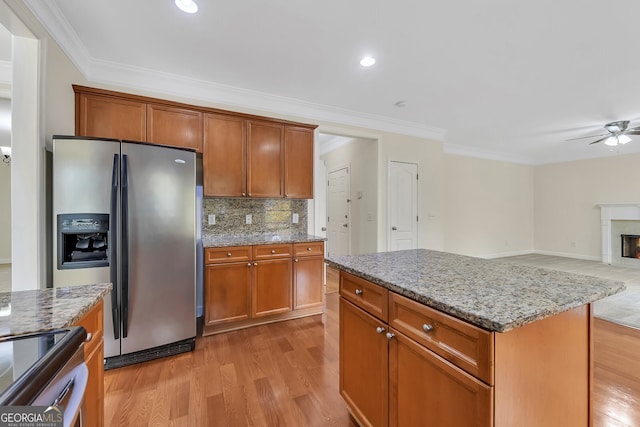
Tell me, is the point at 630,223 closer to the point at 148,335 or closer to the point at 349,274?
the point at 349,274

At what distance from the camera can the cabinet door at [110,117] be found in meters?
2.35

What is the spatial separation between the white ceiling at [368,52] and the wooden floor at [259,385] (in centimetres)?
263

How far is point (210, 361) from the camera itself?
220cm

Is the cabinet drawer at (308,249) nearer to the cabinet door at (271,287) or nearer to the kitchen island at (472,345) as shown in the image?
the cabinet door at (271,287)

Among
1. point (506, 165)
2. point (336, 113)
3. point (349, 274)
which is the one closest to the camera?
point (349, 274)

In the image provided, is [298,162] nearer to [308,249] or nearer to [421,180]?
[308,249]

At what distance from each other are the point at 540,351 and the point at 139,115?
3.30m

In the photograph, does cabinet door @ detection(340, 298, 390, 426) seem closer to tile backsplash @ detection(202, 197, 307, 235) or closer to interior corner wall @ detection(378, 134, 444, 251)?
tile backsplash @ detection(202, 197, 307, 235)

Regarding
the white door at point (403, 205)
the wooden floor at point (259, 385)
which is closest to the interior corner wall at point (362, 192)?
the white door at point (403, 205)

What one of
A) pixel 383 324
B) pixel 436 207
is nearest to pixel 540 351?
pixel 383 324

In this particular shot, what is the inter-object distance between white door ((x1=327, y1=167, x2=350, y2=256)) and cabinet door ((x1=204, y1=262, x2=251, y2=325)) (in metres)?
2.71

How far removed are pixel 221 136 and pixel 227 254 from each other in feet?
4.16

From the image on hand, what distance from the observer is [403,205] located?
4500mm

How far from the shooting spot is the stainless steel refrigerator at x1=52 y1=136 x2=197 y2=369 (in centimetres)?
191
